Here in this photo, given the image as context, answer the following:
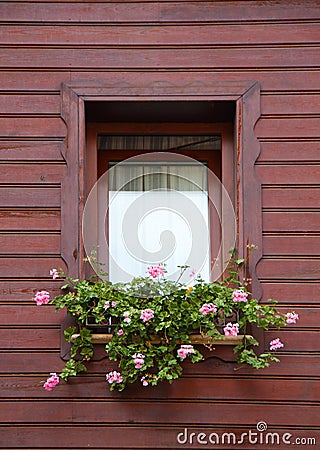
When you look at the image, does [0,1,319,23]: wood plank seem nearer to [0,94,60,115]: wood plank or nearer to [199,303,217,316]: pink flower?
[0,94,60,115]: wood plank

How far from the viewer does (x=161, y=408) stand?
10.5ft

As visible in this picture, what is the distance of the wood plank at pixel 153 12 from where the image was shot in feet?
11.3

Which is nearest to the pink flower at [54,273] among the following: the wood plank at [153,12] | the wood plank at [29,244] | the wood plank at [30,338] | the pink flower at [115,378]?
the wood plank at [29,244]

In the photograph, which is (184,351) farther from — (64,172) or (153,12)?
(153,12)

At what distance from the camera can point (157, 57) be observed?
3.40m

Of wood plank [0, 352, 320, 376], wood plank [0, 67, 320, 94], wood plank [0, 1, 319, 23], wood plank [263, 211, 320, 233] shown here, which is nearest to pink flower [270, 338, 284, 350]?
wood plank [0, 352, 320, 376]

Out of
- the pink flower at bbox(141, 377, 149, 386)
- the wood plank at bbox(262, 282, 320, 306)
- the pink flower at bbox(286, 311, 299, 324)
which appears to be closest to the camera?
the pink flower at bbox(141, 377, 149, 386)

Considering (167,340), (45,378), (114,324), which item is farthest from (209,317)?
(45,378)

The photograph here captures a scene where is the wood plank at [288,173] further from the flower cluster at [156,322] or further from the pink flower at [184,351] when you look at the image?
the pink flower at [184,351]

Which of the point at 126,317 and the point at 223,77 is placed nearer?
the point at 126,317

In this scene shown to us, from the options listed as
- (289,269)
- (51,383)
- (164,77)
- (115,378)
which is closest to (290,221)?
(289,269)

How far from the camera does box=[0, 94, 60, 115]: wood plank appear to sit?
11.1 feet

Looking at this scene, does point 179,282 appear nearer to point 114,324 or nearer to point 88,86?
point 114,324

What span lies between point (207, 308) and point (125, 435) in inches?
24.6
